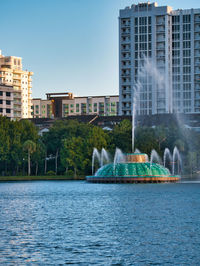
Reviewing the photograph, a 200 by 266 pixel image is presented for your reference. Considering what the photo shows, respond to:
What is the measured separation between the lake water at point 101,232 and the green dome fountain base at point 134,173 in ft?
151

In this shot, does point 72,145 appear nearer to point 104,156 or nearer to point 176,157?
point 104,156

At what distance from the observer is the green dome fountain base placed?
427ft

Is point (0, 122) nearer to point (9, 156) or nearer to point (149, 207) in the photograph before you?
point (9, 156)

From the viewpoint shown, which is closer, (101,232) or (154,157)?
(101,232)

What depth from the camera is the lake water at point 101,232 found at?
128ft

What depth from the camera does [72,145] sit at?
509ft

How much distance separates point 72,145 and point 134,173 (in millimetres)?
28704

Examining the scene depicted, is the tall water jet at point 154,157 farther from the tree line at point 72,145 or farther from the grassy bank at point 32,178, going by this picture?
the grassy bank at point 32,178

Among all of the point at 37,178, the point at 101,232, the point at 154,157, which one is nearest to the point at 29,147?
the point at 37,178

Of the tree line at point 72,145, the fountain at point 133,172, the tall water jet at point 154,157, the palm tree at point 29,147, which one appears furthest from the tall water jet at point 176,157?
the palm tree at point 29,147

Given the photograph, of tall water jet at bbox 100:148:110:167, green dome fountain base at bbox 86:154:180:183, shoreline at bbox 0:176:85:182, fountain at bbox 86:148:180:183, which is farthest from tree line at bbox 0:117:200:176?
green dome fountain base at bbox 86:154:180:183

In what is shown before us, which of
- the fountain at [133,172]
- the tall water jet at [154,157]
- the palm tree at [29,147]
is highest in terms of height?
the palm tree at [29,147]

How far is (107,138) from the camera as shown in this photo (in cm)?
15812

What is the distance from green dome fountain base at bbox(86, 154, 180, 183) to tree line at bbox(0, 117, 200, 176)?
640 inches
